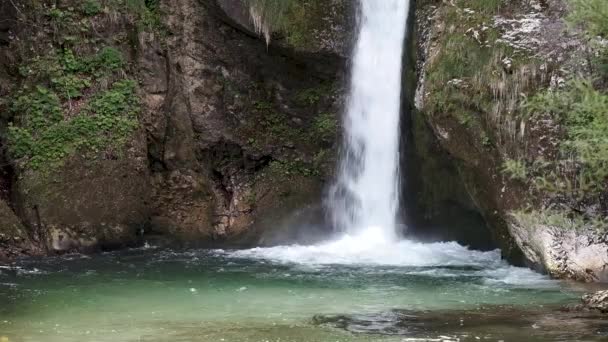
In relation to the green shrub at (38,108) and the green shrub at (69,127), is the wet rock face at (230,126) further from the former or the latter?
the green shrub at (38,108)

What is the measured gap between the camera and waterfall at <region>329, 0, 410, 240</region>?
16.2m

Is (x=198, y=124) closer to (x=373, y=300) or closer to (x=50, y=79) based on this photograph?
(x=50, y=79)

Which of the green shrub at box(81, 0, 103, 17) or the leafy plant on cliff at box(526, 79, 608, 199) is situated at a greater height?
the green shrub at box(81, 0, 103, 17)

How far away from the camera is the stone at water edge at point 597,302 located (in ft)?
28.8

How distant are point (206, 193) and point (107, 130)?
2378mm

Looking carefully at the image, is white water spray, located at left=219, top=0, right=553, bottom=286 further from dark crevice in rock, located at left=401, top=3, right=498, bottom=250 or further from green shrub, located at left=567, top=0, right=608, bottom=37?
green shrub, located at left=567, top=0, right=608, bottom=37

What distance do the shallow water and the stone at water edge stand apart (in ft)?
1.23

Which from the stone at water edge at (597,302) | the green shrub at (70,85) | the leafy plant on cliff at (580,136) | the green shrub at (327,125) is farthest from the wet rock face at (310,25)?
the stone at water edge at (597,302)

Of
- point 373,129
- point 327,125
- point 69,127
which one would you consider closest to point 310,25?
point 327,125

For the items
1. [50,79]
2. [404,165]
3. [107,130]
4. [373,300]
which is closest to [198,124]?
[107,130]

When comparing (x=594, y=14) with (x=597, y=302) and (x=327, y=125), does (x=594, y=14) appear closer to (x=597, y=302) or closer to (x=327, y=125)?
(x=597, y=302)

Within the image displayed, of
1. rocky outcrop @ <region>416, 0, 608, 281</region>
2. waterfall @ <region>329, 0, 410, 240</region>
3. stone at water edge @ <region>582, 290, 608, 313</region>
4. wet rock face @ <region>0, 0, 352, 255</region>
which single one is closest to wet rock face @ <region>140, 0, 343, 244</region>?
wet rock face @ <region>0, 0, 352, 255</region>

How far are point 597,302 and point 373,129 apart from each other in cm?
830

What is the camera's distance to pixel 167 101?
54.9 ft
